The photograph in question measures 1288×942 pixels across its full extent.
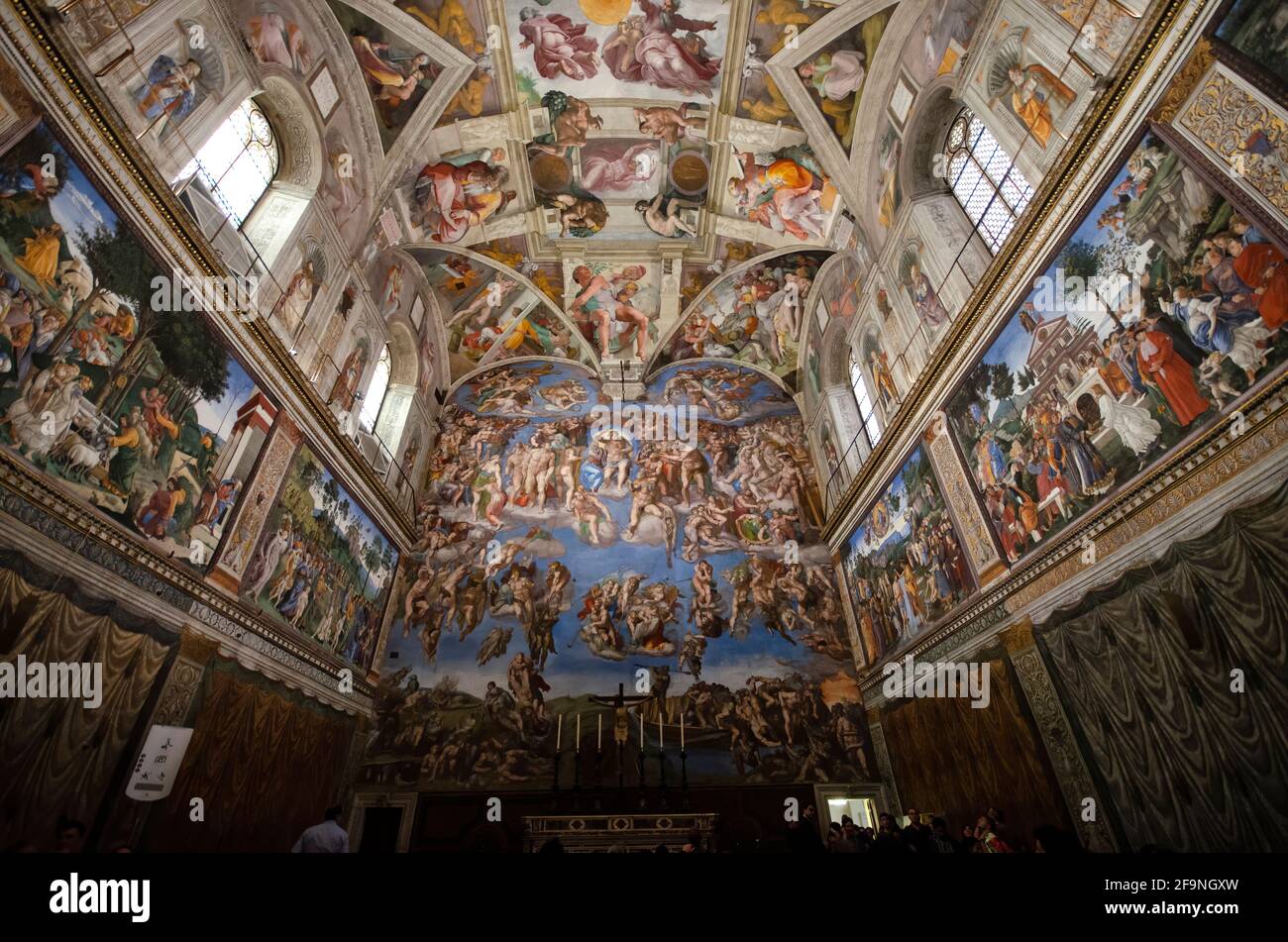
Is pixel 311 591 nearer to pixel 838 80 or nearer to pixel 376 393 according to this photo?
pixel 376 393

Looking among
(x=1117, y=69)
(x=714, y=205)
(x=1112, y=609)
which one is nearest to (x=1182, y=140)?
(x=1117, y=69)

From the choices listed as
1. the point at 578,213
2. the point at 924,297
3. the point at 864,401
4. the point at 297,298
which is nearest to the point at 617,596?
the point at 864,401

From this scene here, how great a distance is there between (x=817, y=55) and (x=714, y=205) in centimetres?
453

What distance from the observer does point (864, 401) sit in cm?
1451

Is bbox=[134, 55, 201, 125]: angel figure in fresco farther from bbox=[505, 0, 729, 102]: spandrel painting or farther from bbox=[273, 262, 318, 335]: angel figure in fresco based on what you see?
bbox=[505, 0, 729, 102]: spandrel painting

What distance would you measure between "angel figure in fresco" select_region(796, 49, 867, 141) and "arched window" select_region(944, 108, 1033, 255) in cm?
247

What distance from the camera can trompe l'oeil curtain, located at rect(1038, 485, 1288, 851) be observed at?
5078 millimetres

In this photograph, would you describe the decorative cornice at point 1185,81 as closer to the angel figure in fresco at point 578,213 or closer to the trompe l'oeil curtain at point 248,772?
the angel figure in fresco at point 578,213

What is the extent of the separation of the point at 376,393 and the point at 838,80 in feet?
42.2

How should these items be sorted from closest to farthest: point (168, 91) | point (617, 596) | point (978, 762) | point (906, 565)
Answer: point (168, 91), point (978, 762), point (906, 565), point (617, 596)

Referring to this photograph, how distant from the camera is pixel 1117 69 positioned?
6438 millimetres

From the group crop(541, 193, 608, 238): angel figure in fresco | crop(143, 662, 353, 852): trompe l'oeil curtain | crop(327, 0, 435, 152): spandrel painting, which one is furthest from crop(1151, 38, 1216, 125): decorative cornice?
crop(143, 662, 353, 852): trompe l'oeil curtain
